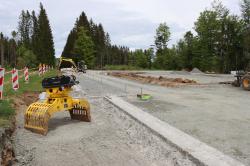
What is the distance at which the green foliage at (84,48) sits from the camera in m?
95.4

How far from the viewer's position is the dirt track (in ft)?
19.9

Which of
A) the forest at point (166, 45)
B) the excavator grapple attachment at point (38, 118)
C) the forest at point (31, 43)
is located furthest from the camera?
the forest at point (31, 43)

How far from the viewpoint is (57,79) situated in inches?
344

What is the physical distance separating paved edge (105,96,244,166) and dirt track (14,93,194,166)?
147mm

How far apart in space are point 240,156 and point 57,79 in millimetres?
4846

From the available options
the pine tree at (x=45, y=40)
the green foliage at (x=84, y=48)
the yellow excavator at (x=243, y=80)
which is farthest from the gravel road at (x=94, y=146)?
the green foliage at (x=84, y=48)

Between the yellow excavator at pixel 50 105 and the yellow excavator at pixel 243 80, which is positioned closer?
the yellow excavator at pixel 50 105

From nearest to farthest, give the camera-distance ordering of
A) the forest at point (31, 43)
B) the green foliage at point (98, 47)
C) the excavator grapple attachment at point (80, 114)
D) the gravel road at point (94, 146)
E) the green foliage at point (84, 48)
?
1. the gravel road at point (94, 146)
2. the excavator grapple attachment at point (80, 114)
3. the forest at point (31, 43)
4. the green foliage at point (84, 48)
5. the green foliage at point (98, 47)

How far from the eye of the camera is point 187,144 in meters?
6.70

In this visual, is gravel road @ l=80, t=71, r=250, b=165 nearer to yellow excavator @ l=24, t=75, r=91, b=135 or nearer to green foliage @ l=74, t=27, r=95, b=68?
yellow excavator @ l=24, t=75, r=91, b=135

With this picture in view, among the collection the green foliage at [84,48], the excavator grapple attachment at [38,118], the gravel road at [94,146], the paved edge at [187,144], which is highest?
the green foliage at [84,48]

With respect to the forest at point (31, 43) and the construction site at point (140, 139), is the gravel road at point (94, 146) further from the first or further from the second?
the forest at point (31, 43)

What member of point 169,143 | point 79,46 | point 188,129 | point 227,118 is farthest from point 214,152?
point 79,46

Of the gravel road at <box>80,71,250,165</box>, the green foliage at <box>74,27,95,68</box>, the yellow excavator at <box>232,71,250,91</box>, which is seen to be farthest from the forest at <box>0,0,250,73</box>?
the gravel road at <box>80,71,250,165</box>
